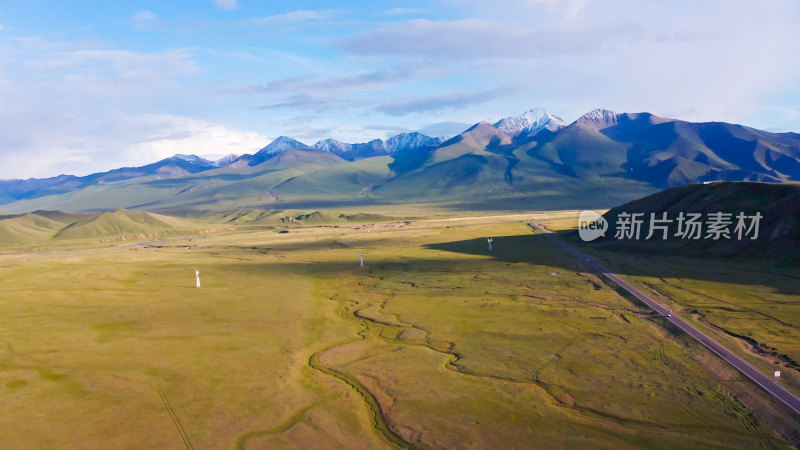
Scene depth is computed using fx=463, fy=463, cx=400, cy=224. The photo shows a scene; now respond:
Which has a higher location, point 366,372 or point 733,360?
point 366,372

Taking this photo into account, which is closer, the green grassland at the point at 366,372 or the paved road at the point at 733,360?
the green grassland at the point at 366,372

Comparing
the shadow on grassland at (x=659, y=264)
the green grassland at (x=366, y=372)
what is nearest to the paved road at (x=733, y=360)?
the green grassland at (x=366, y=372)

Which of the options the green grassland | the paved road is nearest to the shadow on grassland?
the green grassland

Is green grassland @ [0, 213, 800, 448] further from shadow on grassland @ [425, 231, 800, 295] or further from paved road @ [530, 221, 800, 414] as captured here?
shadow on grassland @ [425, 231, 800, 295]

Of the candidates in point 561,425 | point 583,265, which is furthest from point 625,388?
point 583,265

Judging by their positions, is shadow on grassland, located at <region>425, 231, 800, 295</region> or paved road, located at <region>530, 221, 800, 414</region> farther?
shadow on grassland, located at <region>425, 231, 800, 295</region>

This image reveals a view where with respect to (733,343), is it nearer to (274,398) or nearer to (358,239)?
(274,398)

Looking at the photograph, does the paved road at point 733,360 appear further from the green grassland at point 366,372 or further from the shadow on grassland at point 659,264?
the shadow on grassland at point 659,264

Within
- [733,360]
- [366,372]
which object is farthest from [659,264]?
[366,372]

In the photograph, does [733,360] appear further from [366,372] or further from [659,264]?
[659,264]
